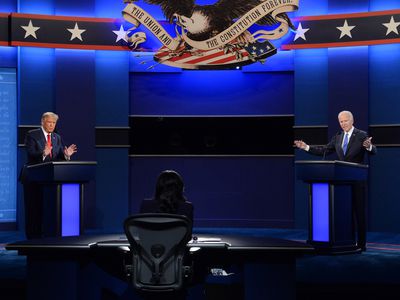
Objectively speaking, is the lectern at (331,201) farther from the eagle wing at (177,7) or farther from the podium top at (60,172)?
the eagle wing at (177,7)

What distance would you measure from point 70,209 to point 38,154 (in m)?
0.74

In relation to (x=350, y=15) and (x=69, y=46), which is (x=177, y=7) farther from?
(x=350, y=15)

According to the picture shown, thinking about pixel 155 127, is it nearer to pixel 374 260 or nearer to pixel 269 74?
pixel 269 74

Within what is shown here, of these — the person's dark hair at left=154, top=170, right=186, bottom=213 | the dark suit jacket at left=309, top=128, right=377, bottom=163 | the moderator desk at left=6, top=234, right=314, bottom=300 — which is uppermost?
the dark suit jacket at left=309, top=128, right=377, bottom=163

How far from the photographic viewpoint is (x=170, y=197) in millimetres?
4121

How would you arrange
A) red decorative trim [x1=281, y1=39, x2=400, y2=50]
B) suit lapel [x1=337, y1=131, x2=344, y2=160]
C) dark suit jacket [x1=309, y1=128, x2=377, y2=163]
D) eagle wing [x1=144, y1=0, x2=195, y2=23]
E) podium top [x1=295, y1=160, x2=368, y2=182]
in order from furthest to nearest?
eagle wing [x1=144, y1=0, x2=195, y2=23] < red decorative trim [x1=281, y1=39, x2=400, y2=50] < suit lapel [x1=337, y1=131, x2=344, y2=160] < dark suit jacket [x1=309, y1=128, x2=377, y2=163] < podium top [x1=295, y1=160, x2=368, y2=182]

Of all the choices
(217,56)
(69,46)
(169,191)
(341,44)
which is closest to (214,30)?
(217,56)

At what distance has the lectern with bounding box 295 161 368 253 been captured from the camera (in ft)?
20.8

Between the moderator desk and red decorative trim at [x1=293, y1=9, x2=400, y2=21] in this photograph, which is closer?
the moderator desk

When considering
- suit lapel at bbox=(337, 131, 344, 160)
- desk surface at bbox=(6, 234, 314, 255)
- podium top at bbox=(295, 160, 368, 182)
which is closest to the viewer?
desk surface at bbox=(6, 234, 314, 255)

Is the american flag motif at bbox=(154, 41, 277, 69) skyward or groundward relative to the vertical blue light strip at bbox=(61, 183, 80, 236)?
skyward

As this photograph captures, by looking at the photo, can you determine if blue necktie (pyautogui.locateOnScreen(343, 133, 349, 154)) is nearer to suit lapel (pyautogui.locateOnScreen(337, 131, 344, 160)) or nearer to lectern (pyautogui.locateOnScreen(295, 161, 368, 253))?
suit lapel (pyautogui.locateOnScreen(337, 131, 344, 160))

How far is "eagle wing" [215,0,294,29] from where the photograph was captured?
8836mm

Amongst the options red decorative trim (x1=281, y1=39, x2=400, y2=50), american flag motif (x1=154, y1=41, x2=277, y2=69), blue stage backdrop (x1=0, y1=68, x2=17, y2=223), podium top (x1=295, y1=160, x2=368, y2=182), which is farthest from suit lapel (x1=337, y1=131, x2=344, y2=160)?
blue stage backdrop (x1=0, y1=68, x2=17, y2=223)
